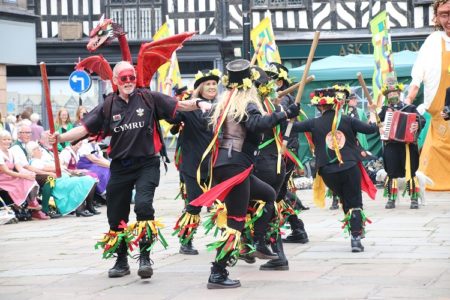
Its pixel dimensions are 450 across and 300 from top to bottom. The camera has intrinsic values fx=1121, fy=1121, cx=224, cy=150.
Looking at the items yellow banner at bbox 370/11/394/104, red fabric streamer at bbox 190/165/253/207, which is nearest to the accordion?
yellow banner at bbox 370/11/394/104

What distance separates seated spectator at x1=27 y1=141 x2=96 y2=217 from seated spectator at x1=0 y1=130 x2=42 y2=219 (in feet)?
1.39

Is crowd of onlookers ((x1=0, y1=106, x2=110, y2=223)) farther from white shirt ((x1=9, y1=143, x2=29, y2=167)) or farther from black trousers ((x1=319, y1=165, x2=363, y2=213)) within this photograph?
black trousers ((x1=319, y1=165, x2=363, y2=213))

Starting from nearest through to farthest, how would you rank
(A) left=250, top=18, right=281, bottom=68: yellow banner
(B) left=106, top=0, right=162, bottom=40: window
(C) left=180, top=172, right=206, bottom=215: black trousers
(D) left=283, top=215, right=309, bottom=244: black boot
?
(C) left=180, top=172, right=206, bottom=215: black trousers < (D) left=283, top=215, right=309, bottom=244: black boot < (A) left=250, top=18, right=281, bottom=68: yellow banner < (B) left=106, top=0, right=162, bottom=40: window

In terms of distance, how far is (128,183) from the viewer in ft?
30.3

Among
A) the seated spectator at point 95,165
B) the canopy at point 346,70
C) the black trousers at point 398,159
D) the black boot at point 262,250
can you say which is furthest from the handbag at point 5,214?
the canopy at point 346,70

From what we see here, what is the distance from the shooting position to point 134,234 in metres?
9.05

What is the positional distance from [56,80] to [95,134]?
2837 cm

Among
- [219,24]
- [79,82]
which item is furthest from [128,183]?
[219,24]

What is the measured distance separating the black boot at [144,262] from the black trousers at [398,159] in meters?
7.87

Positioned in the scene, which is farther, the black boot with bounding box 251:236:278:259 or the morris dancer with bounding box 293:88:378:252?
the morris dancer with bounding box 293:88:378:252

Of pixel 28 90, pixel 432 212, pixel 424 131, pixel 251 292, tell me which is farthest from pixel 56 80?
pixel 251 292

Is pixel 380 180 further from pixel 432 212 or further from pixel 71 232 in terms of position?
pixel 71 232

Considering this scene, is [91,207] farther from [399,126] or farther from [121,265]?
[121,265]

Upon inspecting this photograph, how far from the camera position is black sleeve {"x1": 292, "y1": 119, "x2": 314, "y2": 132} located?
11.1 m
